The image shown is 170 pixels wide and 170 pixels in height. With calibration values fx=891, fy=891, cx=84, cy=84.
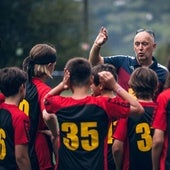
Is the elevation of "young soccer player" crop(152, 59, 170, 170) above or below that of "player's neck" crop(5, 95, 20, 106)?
below

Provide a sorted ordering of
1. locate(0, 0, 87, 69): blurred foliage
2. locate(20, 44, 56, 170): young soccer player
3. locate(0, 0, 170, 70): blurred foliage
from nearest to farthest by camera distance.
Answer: locate(20, 44, 56, 170): young soccer player
locate(0, 0, 170, 70): blurred foliage
locate(0, 0, 87, 69): blurred foliage

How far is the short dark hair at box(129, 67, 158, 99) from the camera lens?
27.3 feet

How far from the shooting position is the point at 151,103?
838cm

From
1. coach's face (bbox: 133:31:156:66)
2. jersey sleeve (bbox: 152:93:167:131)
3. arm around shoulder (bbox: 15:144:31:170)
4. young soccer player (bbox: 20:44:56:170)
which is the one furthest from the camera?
coach's face (bbox: 133:31:156:66)

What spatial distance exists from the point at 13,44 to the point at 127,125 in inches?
1375

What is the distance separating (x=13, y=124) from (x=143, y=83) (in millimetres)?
1268

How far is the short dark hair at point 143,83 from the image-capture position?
831 cm

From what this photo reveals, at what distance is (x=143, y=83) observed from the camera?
8.31m

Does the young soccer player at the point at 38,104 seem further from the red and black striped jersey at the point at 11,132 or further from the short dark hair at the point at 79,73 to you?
the short dark hair at the point at 79,73

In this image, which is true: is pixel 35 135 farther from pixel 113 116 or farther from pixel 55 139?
pixel 113 116

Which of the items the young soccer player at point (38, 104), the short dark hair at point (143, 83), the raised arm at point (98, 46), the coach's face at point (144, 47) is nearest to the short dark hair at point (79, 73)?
the short dark hair at point (143, 83)

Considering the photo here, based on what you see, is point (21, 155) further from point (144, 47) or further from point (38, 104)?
point (144, 47)

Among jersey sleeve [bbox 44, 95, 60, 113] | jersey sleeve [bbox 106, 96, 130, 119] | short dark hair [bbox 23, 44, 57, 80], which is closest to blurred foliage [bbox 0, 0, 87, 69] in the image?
short dark hair [bbox 23, 44, 57, 80]

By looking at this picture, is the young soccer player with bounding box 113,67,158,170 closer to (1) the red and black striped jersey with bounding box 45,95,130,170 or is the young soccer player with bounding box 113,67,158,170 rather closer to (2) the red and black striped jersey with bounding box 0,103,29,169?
(1) the red and black striped jersey with bounding box 45,95,130,170
